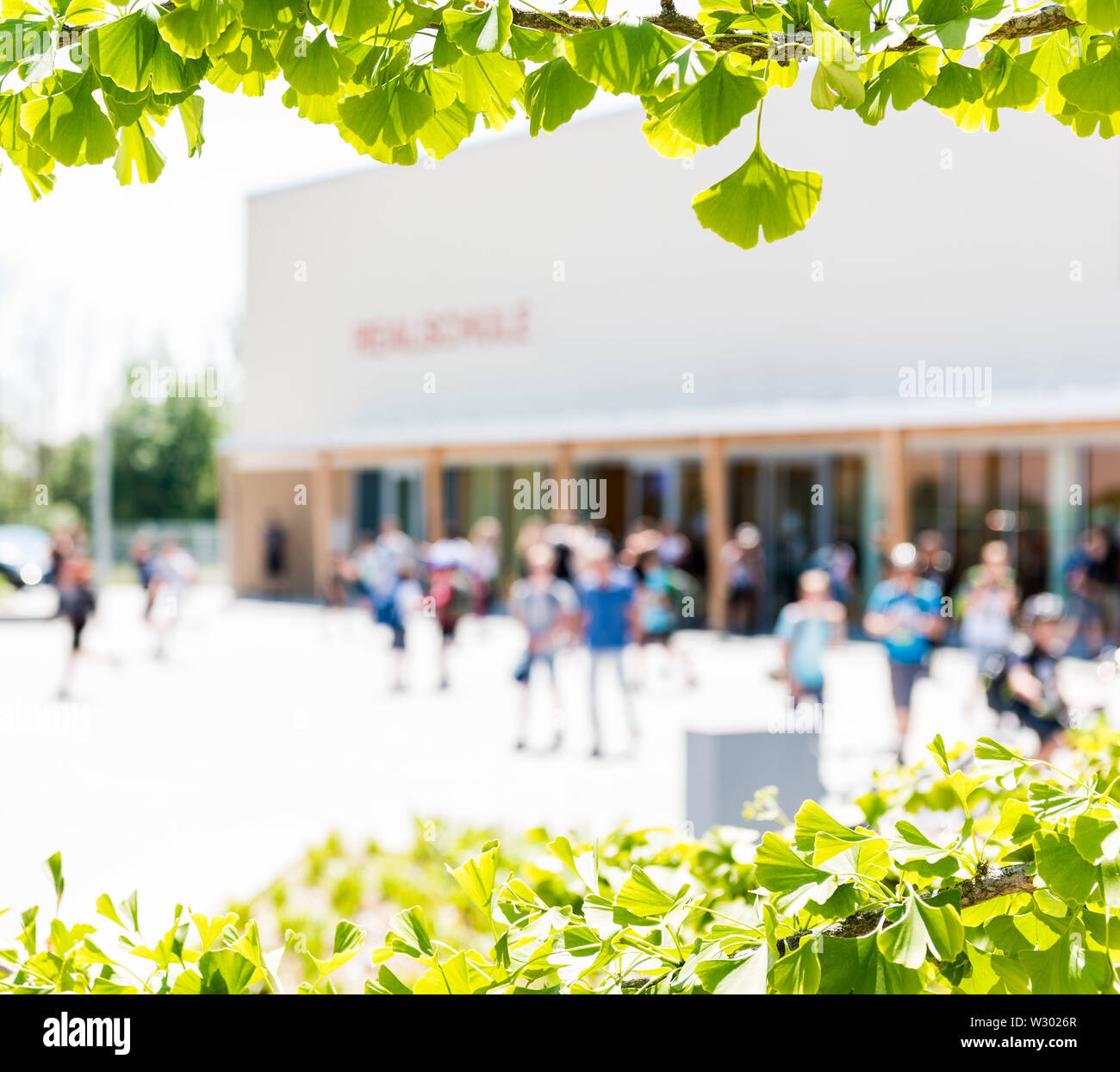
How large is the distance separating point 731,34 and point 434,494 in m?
25.5

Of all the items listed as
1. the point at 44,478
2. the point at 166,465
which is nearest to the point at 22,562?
the point at 166,465

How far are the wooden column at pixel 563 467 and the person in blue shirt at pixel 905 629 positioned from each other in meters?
14.3

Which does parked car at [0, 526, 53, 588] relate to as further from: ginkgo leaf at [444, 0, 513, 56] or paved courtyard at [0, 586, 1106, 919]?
ginkgo leaf at [444, 0, 513, 56]

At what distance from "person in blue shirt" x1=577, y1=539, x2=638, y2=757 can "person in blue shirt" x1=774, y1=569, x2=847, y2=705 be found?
1515 mm

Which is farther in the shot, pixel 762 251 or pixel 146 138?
pixel 762 251

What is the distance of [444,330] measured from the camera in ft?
87.1

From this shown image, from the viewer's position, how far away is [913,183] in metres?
19.1

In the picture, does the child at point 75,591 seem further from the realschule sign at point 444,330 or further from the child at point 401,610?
the realschule sign at point 444,330

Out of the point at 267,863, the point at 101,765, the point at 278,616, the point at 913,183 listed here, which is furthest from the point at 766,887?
the point at 278,616

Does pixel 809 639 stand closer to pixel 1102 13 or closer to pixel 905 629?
pixel 905 629

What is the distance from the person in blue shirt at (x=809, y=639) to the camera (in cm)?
994

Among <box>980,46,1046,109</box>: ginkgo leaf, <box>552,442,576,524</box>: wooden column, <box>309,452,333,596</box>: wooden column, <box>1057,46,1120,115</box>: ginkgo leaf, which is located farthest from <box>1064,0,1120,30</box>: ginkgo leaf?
<box>309,452,333,596</box>: wooden column
